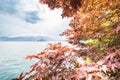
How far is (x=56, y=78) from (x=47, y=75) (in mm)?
226

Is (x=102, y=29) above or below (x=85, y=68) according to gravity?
above

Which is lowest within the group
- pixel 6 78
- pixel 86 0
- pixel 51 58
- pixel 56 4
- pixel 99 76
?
pixel 99 76

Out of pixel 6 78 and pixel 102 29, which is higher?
pixel 6 78

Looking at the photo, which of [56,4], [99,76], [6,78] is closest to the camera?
[99,76]

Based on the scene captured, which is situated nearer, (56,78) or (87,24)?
Answer: (56,78)

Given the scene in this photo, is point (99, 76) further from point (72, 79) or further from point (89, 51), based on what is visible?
point (89, 51)

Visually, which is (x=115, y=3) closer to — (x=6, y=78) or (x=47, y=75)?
(x=47, y=75)

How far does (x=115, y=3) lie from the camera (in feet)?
10.5

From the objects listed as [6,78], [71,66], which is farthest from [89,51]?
[6,78]

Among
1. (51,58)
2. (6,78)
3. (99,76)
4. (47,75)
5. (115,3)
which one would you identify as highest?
(6,78)

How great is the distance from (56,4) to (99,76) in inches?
98.0

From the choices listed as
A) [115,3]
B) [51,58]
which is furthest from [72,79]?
[115,3]

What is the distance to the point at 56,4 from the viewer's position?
397cm

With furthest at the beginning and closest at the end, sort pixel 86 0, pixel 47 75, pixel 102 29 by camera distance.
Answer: pixel 102 29
pixel 86 0
pixel 47 75
